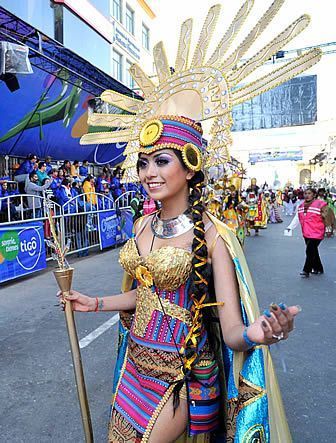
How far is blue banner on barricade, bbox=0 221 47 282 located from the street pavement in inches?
11.5

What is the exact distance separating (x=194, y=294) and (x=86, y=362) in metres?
2.54

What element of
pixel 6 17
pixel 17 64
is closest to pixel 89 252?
pixel 17 64

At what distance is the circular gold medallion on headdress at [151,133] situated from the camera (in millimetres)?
1693

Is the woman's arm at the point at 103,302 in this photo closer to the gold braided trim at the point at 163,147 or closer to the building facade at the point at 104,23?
the gold braided trim at the point at 163,147

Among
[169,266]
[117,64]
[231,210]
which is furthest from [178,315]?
[117,64]

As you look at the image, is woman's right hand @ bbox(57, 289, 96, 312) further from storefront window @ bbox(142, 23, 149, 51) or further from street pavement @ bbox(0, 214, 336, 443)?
storefront window @ bbox(142, 23, 149, 51)

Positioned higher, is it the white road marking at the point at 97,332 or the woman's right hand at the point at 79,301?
the woman's right hand at the point at 79,301

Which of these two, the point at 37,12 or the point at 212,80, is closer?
the point at 212,80

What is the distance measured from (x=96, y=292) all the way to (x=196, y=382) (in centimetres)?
474

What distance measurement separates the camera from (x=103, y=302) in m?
1.92

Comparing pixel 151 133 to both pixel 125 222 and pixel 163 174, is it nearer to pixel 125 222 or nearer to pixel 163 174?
pixel 163 174

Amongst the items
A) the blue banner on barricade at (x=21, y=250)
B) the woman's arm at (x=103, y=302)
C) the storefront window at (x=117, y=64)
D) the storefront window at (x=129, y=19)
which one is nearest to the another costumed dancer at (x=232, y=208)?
the blue banner on barricade at (x=21, y=250)

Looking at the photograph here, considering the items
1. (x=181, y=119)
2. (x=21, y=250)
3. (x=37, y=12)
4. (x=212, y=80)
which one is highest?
(x=37, y=12)

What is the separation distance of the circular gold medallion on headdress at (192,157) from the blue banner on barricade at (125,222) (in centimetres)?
909
